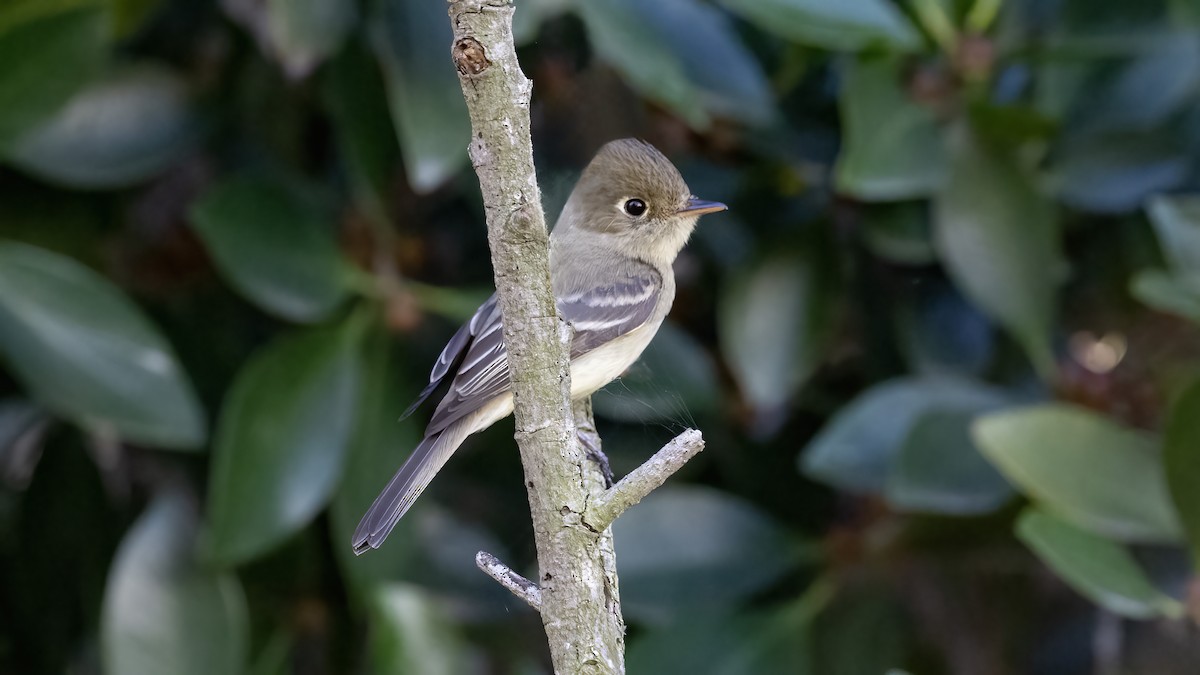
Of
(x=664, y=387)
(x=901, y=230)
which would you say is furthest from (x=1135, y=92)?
(x=664, y=387)

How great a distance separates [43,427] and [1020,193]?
1.83m

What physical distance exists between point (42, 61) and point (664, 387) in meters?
1.24

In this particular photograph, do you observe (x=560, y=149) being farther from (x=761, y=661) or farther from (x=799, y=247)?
(x=761, y=661)

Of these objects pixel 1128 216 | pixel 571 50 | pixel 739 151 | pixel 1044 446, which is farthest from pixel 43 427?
pixel 1128 216

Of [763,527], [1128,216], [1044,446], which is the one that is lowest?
[763,527]

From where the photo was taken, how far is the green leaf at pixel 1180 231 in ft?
6.70

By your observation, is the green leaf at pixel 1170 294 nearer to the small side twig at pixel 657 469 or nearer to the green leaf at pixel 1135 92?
the green leaf at pixel 1135 92

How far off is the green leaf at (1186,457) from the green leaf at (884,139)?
0.51 m

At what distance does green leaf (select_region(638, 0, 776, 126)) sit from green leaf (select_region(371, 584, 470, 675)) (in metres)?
0.88

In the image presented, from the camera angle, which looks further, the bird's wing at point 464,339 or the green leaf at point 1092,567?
the green leaf at point 1092,567

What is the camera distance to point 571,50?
6.88 ft

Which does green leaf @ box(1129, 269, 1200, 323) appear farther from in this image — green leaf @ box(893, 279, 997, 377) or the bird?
the bird

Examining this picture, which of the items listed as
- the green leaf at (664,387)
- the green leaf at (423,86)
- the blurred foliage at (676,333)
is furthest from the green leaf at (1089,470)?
the green leaf at (423,86)

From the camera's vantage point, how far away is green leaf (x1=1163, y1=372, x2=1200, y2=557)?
190 cm
